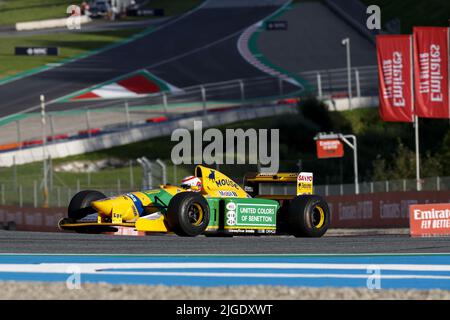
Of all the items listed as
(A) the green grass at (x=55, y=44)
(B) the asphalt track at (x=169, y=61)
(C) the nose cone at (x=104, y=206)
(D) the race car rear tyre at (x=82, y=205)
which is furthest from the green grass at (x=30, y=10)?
(C) the nose cone at (x=104, y=206)

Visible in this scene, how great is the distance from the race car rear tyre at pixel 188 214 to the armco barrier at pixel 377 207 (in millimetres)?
13669

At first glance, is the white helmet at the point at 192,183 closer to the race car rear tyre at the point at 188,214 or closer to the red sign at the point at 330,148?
the race car rear tyre at the point at 188,214

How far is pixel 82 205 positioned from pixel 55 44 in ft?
163

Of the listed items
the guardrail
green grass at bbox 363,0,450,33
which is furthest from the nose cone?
green grass at bbox 363,0,450,33

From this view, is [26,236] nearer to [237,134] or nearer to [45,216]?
[45,216]

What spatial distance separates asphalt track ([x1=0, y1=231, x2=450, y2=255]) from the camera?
46.8 feet

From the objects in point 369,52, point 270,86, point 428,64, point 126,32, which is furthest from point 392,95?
point 126,32

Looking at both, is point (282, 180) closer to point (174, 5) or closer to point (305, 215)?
point (305, 215)

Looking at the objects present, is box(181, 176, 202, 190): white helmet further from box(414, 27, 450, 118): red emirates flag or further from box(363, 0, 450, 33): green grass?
box(363, 0, 450, 33): green grass

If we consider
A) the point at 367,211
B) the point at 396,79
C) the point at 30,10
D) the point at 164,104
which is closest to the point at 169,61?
the point at 164,104

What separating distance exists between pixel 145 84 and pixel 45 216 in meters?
24.6

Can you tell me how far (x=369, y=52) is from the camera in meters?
62.7

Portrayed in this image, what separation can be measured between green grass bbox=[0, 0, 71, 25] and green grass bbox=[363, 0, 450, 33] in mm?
20881

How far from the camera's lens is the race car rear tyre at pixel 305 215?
18.2 meters
